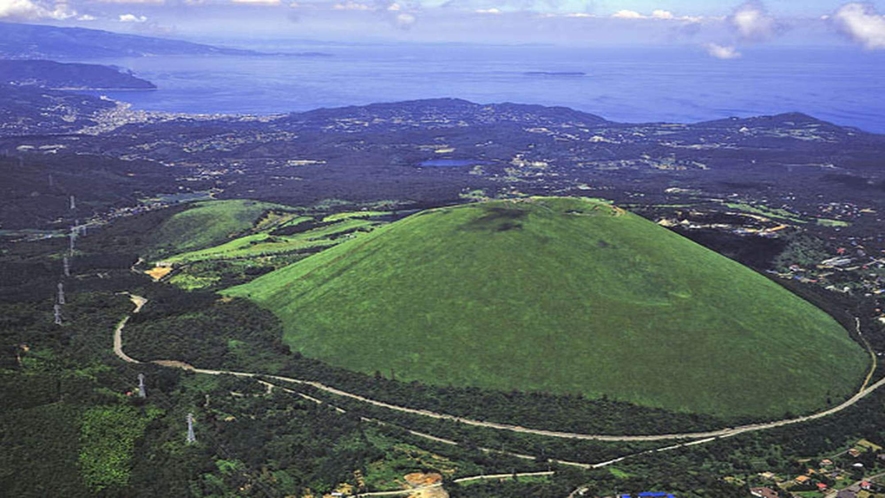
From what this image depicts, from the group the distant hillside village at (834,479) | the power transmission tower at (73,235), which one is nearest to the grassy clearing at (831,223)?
the distant hillside village at (834,479)

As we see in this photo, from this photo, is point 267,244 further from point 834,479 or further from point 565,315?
point 834,479

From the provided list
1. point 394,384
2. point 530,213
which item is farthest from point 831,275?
point 394,384

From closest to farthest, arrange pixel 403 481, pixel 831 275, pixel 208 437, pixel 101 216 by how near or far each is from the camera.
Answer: pixel 403 481, pixel 208 437, pixel 831 275, pixel 101 216

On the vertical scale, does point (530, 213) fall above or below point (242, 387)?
above

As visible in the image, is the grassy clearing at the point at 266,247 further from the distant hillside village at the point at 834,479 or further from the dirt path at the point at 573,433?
the distant hillside village at the point at 834,479

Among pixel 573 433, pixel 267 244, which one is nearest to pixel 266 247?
pixel 267 244

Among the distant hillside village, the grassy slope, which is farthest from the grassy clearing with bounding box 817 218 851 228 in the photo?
the grassy slope

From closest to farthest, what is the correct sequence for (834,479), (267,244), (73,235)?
1. (834,479)
2. (267,244)
3. (73,235)

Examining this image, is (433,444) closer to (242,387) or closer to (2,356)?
(242,387)
